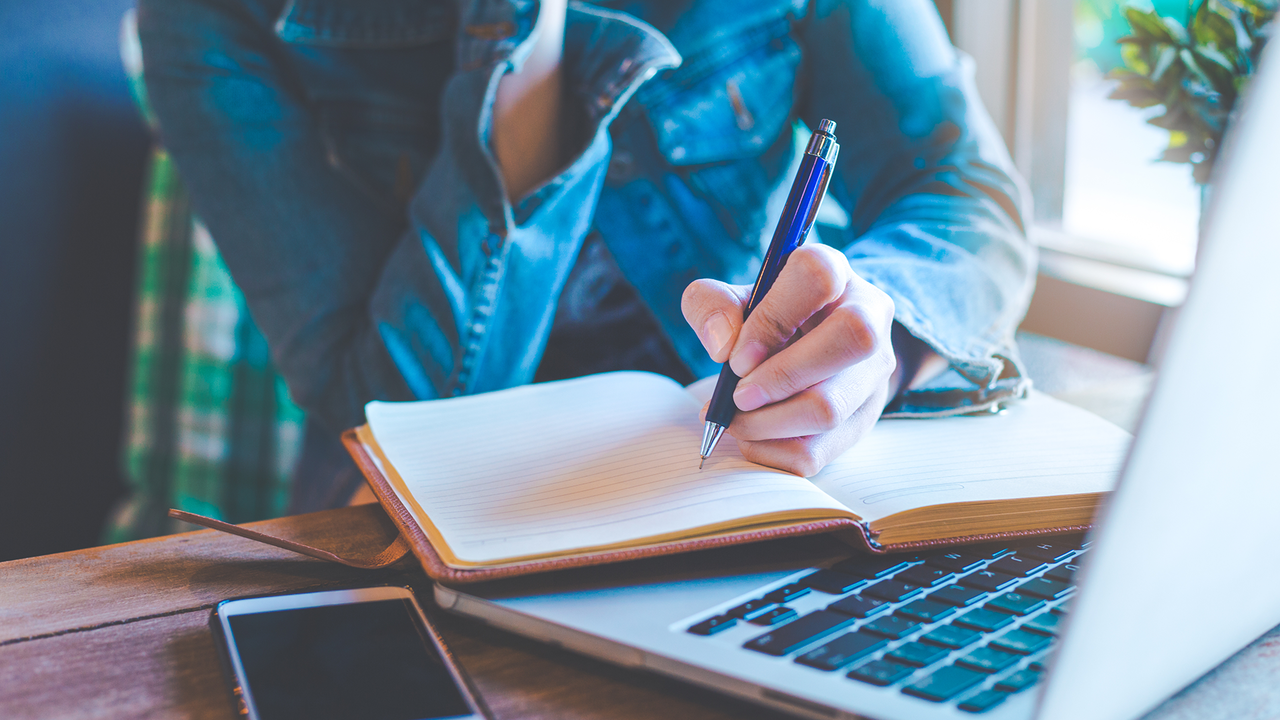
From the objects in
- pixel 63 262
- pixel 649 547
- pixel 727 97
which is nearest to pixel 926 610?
pixel 649 547

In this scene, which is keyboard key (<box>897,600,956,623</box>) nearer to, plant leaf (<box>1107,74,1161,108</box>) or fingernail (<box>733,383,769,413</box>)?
fingernail (<box>733,383,769,413</box>)

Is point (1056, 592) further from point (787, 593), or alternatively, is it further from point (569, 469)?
point (569, 469)

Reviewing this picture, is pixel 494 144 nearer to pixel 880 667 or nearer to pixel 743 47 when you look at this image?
pixel 743 47

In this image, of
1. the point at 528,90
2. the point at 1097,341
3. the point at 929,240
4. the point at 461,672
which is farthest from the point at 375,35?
the point at 1097,341

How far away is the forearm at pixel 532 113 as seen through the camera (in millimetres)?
688

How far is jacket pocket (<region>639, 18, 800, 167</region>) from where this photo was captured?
768 millimetres

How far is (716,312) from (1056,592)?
208mm

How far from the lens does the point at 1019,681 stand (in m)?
0.29

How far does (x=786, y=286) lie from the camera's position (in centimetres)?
44

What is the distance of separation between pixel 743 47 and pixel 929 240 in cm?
28

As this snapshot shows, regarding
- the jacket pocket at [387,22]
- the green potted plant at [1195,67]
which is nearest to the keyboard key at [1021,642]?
the green potted plant at [1195,67]

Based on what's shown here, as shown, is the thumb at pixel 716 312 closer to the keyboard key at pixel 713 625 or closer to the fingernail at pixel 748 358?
the fingernail at pixel 748 358

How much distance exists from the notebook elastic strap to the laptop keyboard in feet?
0.51

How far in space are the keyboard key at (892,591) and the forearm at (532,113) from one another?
439 millimetres
